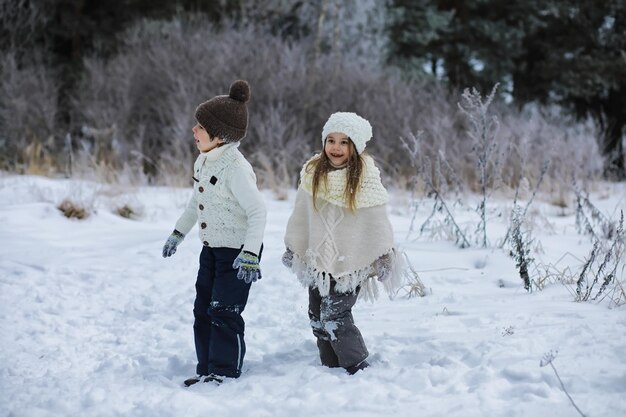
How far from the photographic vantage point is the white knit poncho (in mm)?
3088

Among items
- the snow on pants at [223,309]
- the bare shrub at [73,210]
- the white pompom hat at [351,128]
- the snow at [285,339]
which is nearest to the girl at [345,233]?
the white pompom hat at [351,128]

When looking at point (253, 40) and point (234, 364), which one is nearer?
point (234, 364)

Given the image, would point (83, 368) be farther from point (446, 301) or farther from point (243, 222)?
point (446, 301)

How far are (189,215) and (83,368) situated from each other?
972 mm

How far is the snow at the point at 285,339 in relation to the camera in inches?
105

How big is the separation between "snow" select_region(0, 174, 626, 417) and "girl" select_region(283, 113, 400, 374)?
0.24m

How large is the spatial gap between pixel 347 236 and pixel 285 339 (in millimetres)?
941

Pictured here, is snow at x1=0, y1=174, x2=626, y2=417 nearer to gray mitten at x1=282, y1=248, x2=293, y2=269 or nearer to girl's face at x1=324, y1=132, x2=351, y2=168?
gray mitten at x1=282, y1=248, x2=293, y2=269

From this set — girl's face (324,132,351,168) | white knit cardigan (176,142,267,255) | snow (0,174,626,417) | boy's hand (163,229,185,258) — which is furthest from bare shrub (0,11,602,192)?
girl's face (324,132,351,168)

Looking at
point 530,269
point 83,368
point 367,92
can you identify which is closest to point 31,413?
point 83,368

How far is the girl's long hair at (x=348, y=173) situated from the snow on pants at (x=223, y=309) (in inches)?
20.4

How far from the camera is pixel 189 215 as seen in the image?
3398 millimetres

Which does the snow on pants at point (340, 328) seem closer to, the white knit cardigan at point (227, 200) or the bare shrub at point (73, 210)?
the white knit cardigan at point (227, 200)

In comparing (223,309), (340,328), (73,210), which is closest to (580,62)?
(73,210)
